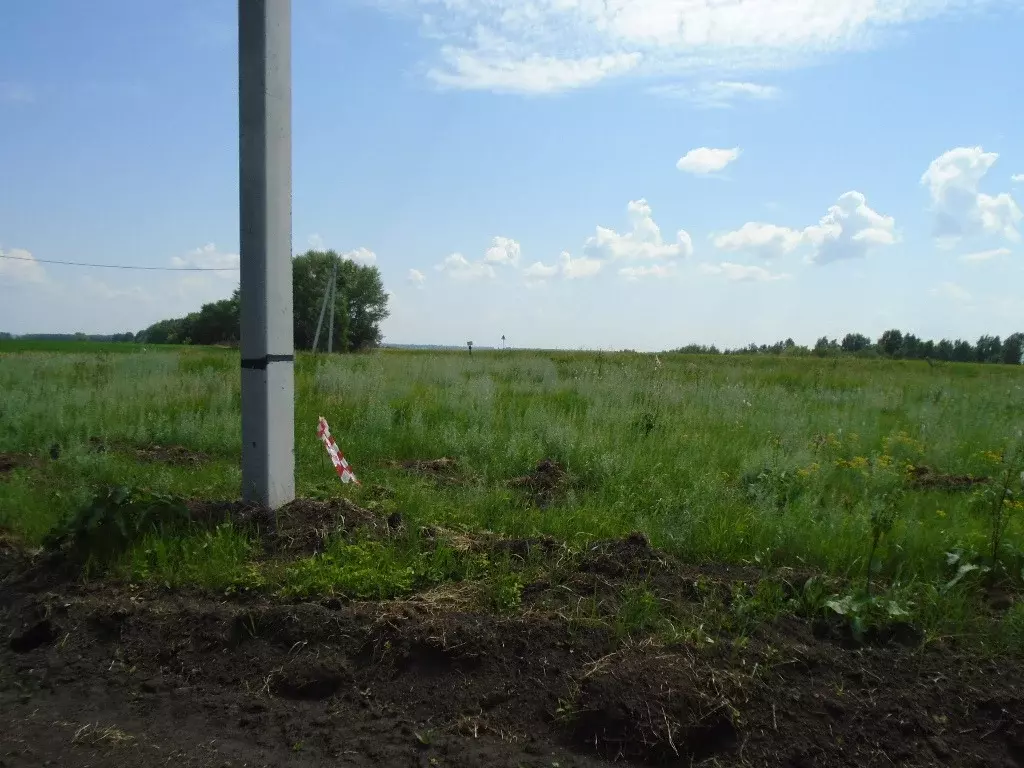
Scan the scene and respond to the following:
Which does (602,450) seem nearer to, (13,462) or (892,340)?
(13,462)

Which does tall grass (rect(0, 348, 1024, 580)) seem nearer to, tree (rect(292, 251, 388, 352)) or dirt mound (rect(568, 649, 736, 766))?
dirt mound (rect(568, 649, 736, 766))

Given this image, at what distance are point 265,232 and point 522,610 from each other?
3.35 meters

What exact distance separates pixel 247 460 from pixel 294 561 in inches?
46.7

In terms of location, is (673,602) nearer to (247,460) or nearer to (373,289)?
(247,460)

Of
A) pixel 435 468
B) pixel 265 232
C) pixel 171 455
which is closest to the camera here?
pixel 265 232

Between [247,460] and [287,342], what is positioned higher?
[287,342]

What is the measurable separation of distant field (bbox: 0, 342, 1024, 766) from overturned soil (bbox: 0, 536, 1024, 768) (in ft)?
0.04

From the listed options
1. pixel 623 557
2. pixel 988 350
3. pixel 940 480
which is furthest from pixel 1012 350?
pixel 623 557

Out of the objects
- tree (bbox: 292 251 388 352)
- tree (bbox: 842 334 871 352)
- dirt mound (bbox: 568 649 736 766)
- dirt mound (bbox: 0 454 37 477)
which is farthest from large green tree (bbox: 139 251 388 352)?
dirt mound (bbox: 568 649 736 766)

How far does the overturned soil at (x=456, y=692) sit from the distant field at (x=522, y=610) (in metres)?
0.01

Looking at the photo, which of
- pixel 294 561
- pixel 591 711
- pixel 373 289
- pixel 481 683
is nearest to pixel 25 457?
pixel 294 561

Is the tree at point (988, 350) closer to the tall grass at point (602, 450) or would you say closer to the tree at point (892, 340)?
the tree at point (892, 340)

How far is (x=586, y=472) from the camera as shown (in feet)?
25.1

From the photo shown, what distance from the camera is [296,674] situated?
11.9 feet
